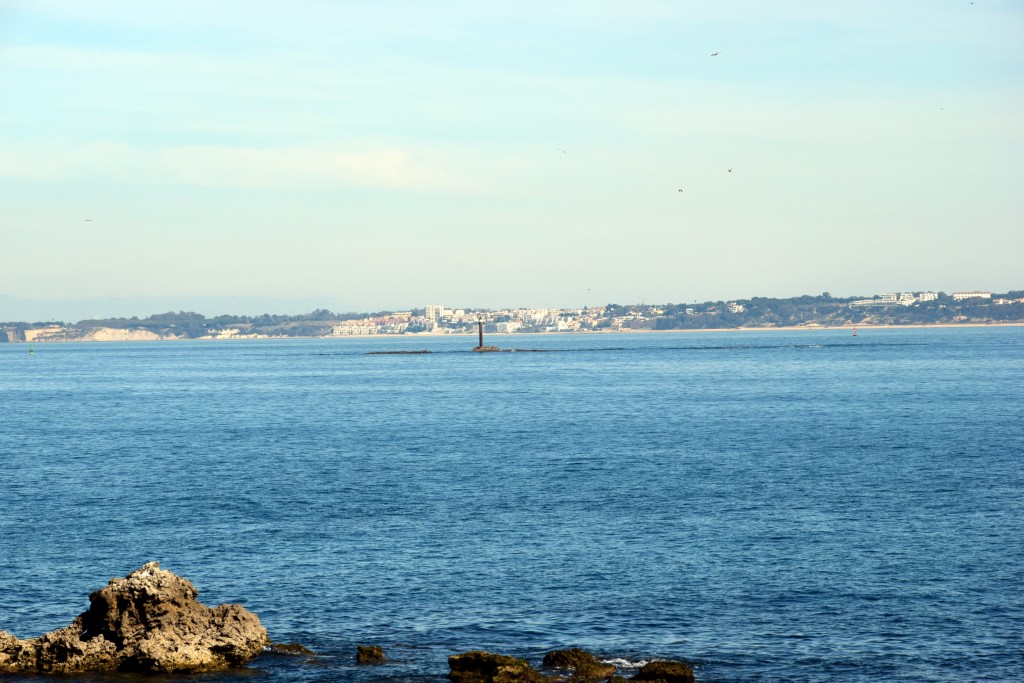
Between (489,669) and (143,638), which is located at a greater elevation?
(143,638)

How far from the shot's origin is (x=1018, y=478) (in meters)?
59.8

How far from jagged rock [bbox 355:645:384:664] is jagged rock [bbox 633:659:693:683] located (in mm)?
6834

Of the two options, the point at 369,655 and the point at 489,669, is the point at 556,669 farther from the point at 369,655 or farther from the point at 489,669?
the point at 369,655

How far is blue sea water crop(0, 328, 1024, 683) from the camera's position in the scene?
105ft

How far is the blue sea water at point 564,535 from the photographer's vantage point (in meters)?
32.0

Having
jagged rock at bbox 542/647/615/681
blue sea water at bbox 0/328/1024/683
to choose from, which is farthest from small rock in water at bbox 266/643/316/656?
jagged rock at bbox 542/647/615/681

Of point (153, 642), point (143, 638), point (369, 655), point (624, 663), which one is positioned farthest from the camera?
point (369, 655)

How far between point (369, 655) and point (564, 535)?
16800 millimetres

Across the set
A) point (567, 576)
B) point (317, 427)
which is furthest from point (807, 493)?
point (317, 427)

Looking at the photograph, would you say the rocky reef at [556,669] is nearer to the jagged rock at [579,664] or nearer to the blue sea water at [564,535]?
the jagged rock at [579,664]

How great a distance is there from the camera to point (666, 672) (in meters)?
27.7

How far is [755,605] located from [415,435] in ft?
186

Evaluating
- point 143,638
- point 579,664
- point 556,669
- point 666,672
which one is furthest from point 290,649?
point 666,672

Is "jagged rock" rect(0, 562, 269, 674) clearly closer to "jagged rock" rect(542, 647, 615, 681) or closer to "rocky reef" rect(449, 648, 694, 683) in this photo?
"rocky reef" rect(449, 648, 694, 683)
